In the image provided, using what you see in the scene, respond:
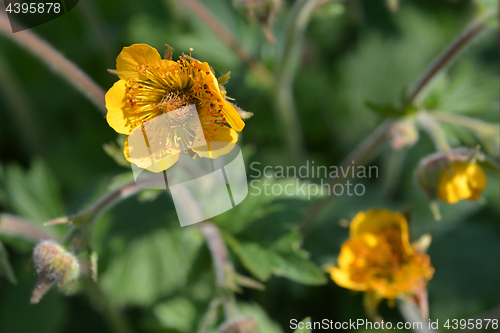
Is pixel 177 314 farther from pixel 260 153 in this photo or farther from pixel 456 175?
pixel 456 175

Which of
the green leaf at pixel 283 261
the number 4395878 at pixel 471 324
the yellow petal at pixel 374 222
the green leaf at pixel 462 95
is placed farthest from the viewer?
the number 4395878 at pixel 471 324

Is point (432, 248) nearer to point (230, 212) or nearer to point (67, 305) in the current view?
point (230, 212)

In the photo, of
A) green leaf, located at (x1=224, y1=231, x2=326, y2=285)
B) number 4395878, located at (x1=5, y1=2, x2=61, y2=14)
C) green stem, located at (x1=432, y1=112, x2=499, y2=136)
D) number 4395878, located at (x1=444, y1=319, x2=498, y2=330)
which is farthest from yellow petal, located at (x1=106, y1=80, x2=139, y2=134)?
number 4395878, located at (x1=444, y1=319, x2=498, y2=330)

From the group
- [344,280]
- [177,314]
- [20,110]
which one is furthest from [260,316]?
[20,110]

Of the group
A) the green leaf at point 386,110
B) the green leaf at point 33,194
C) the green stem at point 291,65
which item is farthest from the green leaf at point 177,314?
the green leaf at point 386,110

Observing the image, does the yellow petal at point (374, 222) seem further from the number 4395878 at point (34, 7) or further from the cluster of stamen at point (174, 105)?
the number 4395878 at point (34, 7)

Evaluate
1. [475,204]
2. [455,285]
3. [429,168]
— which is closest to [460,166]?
[429,168]
